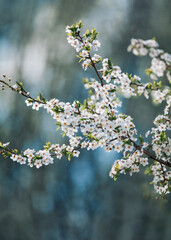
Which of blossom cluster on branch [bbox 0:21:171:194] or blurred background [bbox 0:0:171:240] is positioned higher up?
blurred background [bbox 0:0:171:240]

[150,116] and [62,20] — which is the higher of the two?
[62,20]

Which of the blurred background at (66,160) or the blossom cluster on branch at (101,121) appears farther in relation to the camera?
the blurred background at (66,160)

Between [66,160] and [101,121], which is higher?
[66,160]

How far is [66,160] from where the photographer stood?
5453 millimetres

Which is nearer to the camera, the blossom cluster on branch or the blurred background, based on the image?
the blossom cluster on branch

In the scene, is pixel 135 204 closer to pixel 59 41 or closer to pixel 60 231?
pixel 60 231

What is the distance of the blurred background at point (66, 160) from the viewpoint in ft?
17.4

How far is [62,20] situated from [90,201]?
4.04m

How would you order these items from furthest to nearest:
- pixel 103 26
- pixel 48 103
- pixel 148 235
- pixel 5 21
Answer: pixel 5 21, pixel 103 26, pixel 148 235, pixel 48 103

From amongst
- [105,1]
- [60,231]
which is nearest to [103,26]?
[105,1]

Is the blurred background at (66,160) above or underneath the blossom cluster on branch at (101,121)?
above

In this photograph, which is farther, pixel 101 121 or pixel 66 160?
pixel 66 160

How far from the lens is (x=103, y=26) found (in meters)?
5.39

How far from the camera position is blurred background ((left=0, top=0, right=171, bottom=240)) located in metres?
5.30
